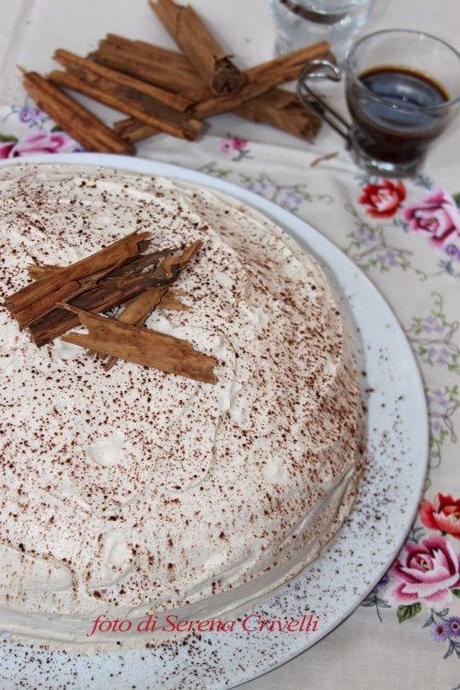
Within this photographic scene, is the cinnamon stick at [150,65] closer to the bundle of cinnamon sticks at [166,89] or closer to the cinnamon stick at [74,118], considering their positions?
the bundle of cinnamon sticks at [166,89]

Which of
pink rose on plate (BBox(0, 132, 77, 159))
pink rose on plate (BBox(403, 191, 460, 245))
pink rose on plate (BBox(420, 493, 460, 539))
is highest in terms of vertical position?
pink rose on plate (BBox(403, 191, 460, 245))

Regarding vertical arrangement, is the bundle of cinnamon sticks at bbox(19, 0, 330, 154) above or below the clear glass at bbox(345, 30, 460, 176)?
below

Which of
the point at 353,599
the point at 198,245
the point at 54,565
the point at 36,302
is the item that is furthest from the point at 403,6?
the point at 54,565

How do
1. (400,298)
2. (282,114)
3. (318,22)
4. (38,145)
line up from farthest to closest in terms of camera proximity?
(318,22) → (282,114) → (38,145) → (400,298)

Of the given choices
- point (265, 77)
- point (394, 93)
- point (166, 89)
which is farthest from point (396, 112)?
point (166, 89)

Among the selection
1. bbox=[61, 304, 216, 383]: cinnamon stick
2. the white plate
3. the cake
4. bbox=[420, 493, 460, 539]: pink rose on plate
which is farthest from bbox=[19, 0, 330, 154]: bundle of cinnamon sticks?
bbox=[420, 493, 460, 539]: pink rose on plate

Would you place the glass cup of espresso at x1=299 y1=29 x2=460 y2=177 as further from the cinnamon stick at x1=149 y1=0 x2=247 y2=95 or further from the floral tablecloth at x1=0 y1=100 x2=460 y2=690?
the cinnamon stick at x1=149 y1=0 x2=247 y2=95

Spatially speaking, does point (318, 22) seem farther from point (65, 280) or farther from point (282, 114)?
point (65, 280)

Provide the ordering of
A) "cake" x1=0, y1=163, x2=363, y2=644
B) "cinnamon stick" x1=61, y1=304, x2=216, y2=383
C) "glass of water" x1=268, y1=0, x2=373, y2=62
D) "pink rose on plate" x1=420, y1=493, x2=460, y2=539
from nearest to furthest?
"cake" x1=0, y1=163, x2=363, y2=644 < "cinnamon stick" x1=61, y1=304, x2=216, y2=383 < "pink rose on plate" x1=420, y1=493, x2=460, y2=539 < "glass of water" x1=268, y1=0, x2=373, y2=62
